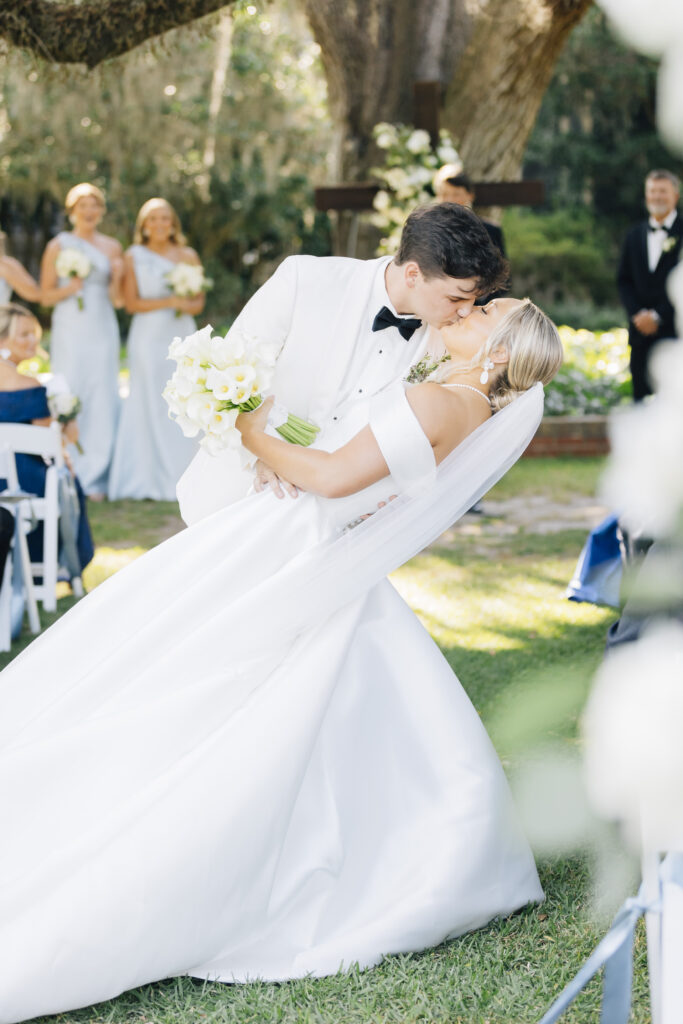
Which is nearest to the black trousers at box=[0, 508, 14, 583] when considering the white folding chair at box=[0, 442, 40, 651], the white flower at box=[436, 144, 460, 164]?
the white folding chair at box=[0, 442, 40, 651]

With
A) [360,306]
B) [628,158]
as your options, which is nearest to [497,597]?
[360,306]

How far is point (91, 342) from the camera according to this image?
8609 millimetres

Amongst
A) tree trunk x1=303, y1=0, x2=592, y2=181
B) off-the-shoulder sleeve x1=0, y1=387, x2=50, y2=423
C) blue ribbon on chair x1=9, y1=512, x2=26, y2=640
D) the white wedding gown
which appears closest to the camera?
the white wedding gown

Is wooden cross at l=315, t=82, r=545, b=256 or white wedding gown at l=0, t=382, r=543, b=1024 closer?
white wedding gown at l=0, t=382, r=543, b=1024

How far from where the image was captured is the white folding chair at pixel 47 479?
5.52 m

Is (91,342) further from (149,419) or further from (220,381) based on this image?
(220,381)

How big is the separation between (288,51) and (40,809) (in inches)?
710

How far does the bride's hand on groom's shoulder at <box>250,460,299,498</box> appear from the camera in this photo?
2.79m

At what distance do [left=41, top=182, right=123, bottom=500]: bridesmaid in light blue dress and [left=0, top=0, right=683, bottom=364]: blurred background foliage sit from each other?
7.37 meters

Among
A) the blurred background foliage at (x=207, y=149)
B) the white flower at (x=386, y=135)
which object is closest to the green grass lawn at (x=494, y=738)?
the white flower at (x=386, y=135)

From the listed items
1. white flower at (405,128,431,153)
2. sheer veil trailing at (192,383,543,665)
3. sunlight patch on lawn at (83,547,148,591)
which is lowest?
sunlight patch on lawn at (83,547,148,591)

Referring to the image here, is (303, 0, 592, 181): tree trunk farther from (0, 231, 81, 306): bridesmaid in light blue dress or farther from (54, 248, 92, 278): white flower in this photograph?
(0, 231, 81, 306): bridesmaid in light blue dress

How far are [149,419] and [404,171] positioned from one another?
8.78ft

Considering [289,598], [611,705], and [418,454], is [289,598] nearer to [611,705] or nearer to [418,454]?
[418,454]
